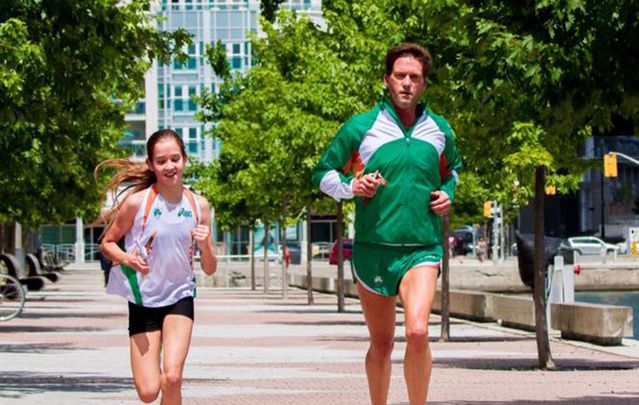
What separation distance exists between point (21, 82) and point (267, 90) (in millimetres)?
24859

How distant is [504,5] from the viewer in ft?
48.3

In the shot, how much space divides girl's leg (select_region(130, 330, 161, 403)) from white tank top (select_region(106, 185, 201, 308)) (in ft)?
0.53

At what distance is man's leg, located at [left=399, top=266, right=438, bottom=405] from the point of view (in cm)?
904


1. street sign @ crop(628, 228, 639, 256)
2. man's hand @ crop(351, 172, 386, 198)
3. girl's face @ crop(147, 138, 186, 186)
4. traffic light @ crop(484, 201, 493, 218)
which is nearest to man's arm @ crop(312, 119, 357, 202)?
man's hand @ crop(351, 172, 386, 198)

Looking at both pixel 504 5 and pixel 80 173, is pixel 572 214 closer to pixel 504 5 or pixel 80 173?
pixel 80 173

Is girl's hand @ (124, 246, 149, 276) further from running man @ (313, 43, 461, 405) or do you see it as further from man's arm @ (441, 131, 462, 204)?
man's arm @ (441, 131, 462, 204)

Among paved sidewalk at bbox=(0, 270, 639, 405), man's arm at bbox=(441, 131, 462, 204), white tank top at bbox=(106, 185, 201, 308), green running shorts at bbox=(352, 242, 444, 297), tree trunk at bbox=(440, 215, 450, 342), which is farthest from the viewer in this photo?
tree trunk at bbox=(440, 215, 450, 342)

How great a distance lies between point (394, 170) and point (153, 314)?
1.33 metres

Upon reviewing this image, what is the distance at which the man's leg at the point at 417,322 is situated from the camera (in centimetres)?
904

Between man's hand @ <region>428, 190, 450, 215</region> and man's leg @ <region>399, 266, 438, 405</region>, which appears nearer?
man's leg @ <region>399, 266, 438, 405</region>

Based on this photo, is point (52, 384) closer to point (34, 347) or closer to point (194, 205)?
point (194, 205)

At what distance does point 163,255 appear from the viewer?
9188 millimetres

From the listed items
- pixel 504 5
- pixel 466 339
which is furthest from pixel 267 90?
pixel 504 5

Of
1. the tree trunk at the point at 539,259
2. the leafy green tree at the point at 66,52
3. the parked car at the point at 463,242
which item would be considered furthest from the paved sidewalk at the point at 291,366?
the parked car at the point at 463,242
